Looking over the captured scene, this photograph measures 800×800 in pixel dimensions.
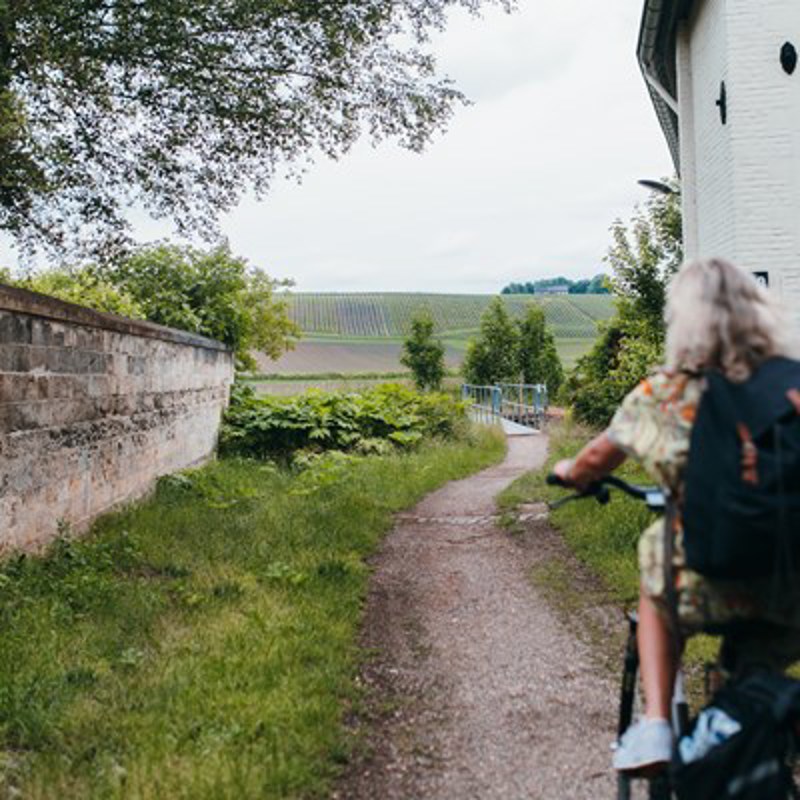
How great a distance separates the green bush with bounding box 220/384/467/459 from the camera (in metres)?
16.1

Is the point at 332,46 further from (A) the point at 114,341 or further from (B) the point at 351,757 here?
(B) the point at 351,757

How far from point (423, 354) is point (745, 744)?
116 ft

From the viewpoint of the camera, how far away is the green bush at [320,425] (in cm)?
1606

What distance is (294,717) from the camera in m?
4.07

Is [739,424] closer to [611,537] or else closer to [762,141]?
[611,537]

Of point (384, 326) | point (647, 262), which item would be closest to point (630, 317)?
point (647, 262)

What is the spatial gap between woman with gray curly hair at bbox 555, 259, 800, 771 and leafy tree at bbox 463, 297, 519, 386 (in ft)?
114

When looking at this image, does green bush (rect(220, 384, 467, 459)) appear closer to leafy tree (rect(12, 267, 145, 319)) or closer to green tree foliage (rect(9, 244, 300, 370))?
green tree foliage (rect(9, 244, 300, 370))

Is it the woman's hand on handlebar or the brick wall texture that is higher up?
the brick wall texture

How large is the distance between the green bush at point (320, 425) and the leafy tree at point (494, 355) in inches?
699

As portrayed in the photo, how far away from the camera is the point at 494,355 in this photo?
123 ft

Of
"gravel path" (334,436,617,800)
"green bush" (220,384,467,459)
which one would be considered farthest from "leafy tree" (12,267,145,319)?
"gravel path" (334,436,617,800)

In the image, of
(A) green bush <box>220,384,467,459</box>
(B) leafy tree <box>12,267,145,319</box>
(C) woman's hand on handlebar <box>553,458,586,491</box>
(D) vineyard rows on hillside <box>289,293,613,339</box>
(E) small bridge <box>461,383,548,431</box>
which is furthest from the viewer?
(D) vineyard rows on hillside <box>289,293,613,339</box>

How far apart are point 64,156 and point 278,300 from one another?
1445 centimetres
